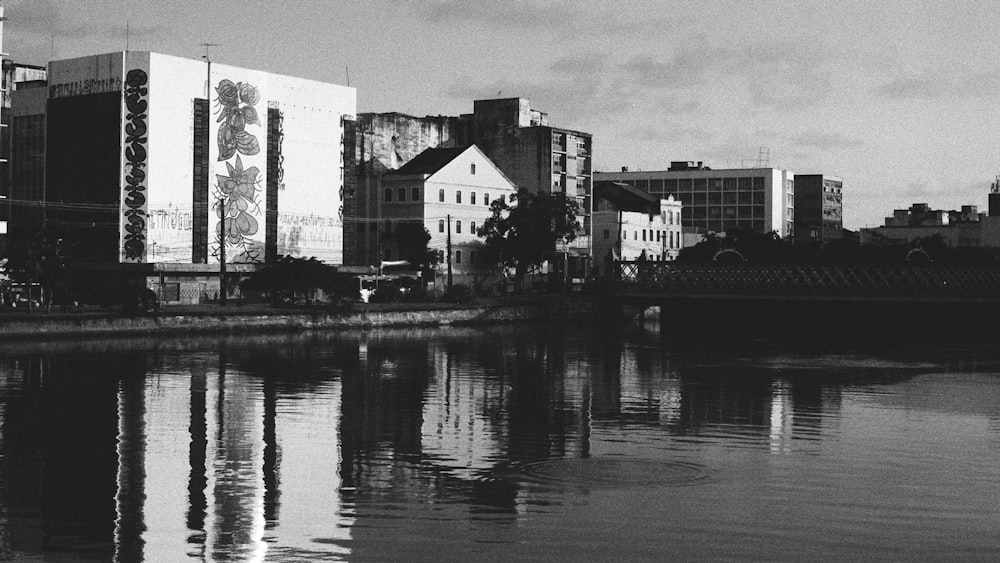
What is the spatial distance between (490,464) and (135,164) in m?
71.4

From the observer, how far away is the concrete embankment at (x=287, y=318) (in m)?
66.2

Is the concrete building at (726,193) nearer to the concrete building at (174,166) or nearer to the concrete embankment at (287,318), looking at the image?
the concrete embankment at (287,318)

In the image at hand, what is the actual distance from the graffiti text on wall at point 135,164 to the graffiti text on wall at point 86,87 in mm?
1194

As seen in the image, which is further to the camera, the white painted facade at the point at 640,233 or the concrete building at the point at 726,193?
the concrete building at the point at 726,193

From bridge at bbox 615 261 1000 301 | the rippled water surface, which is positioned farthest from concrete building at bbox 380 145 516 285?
the rippled water surface

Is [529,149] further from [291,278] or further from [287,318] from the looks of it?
[287,318]

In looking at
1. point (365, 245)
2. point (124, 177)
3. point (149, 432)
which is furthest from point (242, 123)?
point (149, 432)

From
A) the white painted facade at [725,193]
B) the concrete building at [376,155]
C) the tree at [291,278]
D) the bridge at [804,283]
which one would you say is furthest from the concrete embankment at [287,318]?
the white painted facade at [725,193]

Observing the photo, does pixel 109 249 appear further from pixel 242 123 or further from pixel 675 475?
→ pixel 675 475

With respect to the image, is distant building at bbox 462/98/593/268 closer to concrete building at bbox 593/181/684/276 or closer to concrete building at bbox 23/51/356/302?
concrete building at bbox 593/181/684/276

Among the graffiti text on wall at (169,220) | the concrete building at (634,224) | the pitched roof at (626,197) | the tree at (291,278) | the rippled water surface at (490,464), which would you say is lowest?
the rippled water surface at (490,464)

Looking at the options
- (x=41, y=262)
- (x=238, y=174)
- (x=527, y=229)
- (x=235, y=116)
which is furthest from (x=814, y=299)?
(x=41, y=262)

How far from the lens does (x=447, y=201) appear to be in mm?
113250

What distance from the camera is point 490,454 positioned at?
27.5 meters
